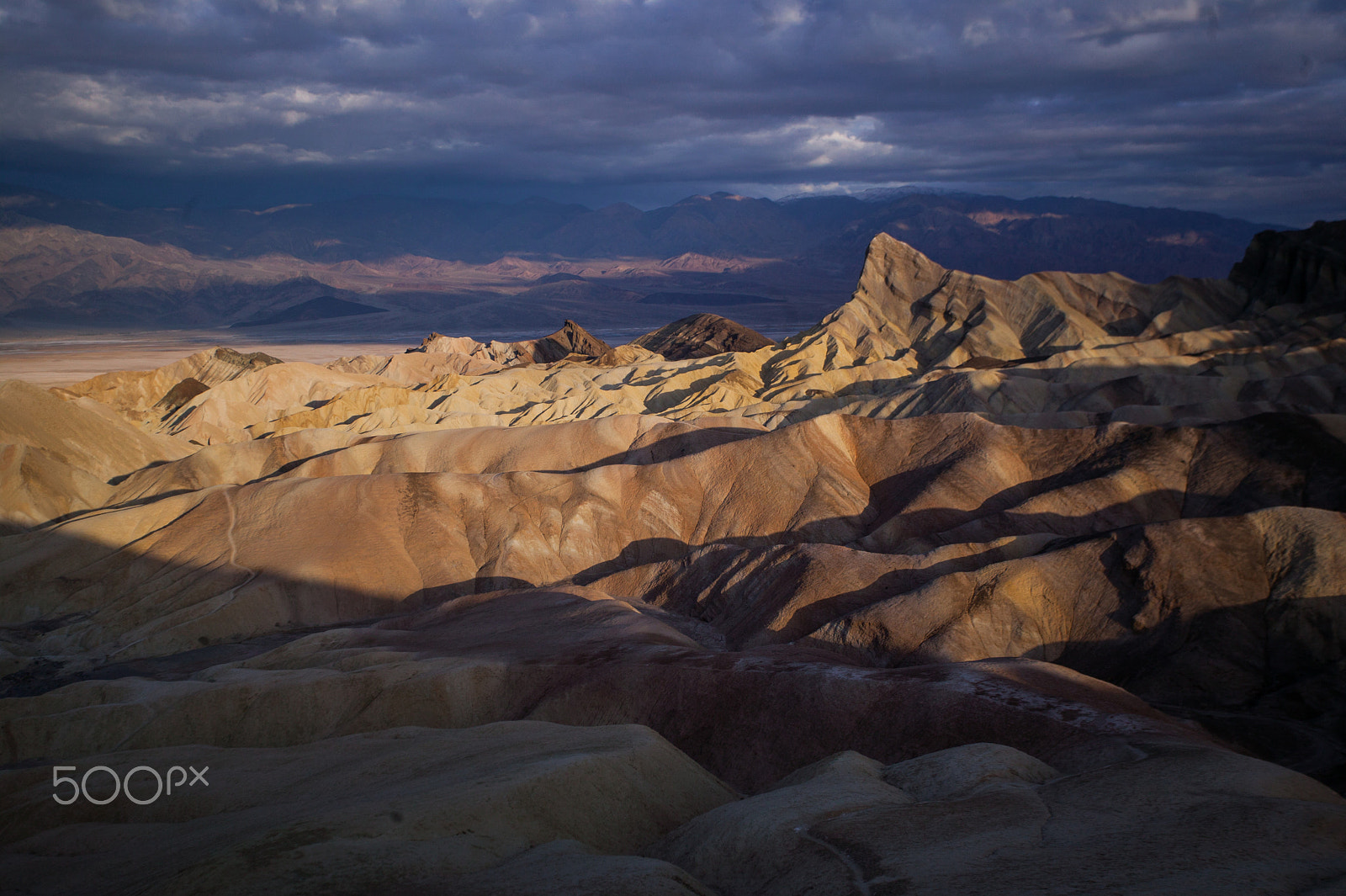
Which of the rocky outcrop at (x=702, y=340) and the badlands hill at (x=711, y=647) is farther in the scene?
the rocky outcrop at (x=702, y=340)

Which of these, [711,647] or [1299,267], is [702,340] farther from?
[711,647]

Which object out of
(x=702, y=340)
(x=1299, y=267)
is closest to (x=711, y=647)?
(x=1299, y=267)

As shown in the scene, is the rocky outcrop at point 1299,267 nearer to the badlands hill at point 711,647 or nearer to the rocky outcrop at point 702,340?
the badlands hill at point 711,647

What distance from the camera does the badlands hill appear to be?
35.0 feet

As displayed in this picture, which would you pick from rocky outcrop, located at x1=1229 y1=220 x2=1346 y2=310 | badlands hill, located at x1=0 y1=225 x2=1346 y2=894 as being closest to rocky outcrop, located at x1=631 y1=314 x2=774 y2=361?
rocky outcrop, located at x1=1229 y1=220 x2=1346 y2=310

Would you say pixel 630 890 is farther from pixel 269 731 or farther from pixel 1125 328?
pixel 1125 328

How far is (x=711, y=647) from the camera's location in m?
25.6

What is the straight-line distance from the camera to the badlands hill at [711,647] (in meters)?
10.7

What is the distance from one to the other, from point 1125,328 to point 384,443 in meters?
67.6

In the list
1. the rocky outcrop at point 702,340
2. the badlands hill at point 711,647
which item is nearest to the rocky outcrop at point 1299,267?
the badlands hill at point 711,647

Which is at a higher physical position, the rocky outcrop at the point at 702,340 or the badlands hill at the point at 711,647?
the rocky outcrop at the point at 702,340

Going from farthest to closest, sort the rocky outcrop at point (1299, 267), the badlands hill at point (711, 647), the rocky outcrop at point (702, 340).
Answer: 1. the rocky outcrop at point (702, 340)
2. the rocky outcrop at point (1299, 267)
3. the badlands hill at point (711, 647)

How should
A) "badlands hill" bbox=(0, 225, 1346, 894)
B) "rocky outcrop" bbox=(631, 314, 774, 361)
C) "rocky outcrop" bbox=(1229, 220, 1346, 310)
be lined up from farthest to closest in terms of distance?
"rocky outcrop" bbox=(631, 314, 774, 361), "rocky outcrop" bbox=(1229, 220, 1346, 310), "badlands hill" bbox=(0, 225, 1346, 894)

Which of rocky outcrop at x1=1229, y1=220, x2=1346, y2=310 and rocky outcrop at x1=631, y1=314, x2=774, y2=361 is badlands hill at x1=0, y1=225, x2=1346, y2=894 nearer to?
rocky outcrop at x1=1229, y1=220, x2=1346, y2=310
